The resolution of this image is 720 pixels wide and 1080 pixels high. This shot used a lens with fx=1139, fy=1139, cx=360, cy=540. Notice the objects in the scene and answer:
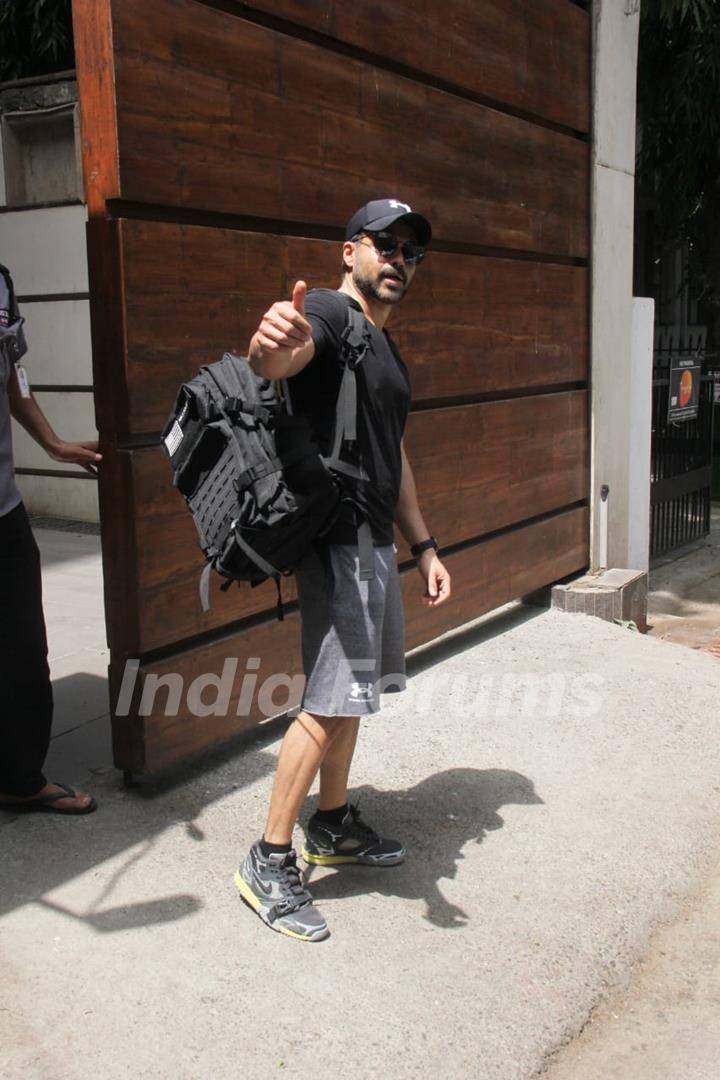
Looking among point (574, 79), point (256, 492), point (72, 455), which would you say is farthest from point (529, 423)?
point (256, 492)

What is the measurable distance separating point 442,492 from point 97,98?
2503mm

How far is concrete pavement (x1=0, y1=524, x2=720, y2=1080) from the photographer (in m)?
2.65

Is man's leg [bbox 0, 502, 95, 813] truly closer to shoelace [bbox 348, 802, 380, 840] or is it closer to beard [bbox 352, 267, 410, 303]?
shoelace [bbox 348, 802, 380, 840]

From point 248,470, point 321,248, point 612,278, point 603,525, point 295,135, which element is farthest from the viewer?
point 603,525

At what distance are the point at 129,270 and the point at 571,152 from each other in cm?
361

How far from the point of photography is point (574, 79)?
20.5 feet

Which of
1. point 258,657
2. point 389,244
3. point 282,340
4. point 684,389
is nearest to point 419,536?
point 389,244

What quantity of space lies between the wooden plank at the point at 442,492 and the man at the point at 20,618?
270 mm

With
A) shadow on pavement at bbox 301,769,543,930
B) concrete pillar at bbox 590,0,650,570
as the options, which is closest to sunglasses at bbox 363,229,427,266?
shadow on pavement at bbox 301,769,543,930

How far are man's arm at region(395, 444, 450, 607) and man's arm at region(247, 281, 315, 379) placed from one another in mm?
742

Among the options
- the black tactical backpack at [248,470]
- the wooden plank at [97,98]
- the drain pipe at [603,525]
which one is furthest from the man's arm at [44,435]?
the drain pipe at [603,525]

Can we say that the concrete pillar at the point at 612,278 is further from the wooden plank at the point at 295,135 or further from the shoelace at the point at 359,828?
the shoelace at the point at 359,828

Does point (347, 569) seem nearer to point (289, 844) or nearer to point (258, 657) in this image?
point (289, 844)

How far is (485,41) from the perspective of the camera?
5.41 meters
